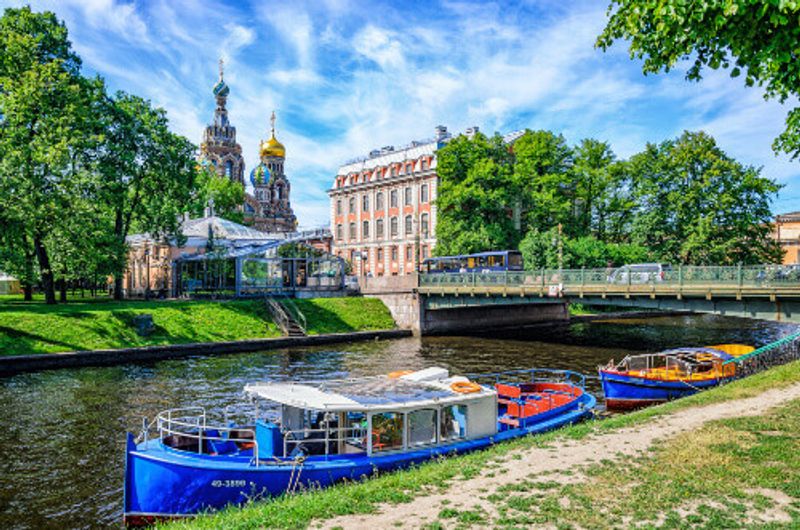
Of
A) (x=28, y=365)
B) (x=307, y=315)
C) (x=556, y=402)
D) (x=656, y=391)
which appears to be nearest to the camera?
(x=556, y=402)

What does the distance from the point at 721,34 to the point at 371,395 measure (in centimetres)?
1119

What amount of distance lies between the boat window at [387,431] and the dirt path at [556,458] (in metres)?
2.74

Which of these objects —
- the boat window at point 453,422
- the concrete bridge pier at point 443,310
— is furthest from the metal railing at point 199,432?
the concrete bridge pier at point 443,310

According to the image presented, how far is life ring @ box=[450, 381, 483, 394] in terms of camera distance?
16.2 metres

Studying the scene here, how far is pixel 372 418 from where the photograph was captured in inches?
574

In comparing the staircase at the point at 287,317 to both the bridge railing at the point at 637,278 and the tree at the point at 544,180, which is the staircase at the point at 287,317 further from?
the tree at the point at 544,180

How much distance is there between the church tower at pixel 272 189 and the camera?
148 metres

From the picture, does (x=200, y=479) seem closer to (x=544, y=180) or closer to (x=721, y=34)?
(x=721, y=34)

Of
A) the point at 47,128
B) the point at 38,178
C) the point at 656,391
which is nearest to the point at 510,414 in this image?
the point at 656,391

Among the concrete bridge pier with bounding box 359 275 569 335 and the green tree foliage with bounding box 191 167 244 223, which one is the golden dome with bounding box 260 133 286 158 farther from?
the concrete bridge pier with bounding box 359 275 569 335

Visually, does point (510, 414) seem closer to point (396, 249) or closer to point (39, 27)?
point (39, 27)

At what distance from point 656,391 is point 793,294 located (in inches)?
416

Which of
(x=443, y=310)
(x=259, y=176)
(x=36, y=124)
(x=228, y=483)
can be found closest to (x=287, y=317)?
(x=443, y=310)

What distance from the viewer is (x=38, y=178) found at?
134ft
